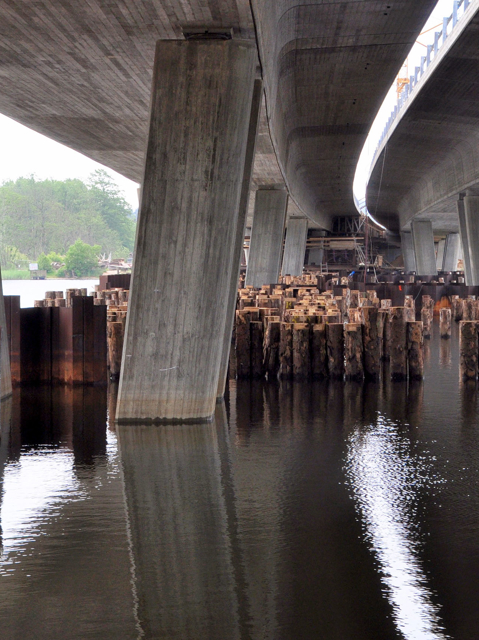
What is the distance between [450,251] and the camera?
87.1m

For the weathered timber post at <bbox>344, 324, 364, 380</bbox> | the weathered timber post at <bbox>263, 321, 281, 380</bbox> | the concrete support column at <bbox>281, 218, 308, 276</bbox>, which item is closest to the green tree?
the concrete support column at <bbox>281, 218, 308, 276</bbox>

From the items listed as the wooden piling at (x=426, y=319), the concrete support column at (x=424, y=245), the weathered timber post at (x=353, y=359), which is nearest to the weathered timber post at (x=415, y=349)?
the weathered timber post at (x=353, y=359)

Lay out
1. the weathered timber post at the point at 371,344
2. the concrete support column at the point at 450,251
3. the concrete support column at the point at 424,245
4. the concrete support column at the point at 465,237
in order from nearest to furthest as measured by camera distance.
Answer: the weathered timber post at the point at 371,344
the concrete support column at the point at 465,237
the concrete support column at the point at 424,245
the concrete support column at the point at 450,251

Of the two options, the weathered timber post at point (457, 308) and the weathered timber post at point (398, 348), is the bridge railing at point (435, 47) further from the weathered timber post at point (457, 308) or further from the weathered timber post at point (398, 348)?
the weathered timber post at point (398, 348)

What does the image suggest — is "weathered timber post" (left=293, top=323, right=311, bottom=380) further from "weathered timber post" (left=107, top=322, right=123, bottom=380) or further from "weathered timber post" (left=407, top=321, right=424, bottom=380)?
"weathered timber post" (left=107, top=322, right=123, bottom=380)

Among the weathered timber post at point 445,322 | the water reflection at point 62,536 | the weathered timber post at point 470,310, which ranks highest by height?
the weathered timber post at point 470,310

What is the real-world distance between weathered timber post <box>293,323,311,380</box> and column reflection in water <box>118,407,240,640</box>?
5721 mm

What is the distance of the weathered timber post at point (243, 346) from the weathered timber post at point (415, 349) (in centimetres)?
357

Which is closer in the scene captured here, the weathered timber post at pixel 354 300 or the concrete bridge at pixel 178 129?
the concrete bridge at pixel 178 129

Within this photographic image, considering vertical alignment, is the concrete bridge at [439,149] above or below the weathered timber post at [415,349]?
above

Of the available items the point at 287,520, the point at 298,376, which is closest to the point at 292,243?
the point at 298,376

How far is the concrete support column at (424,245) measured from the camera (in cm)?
6575

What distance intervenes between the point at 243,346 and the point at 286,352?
3.26 feet

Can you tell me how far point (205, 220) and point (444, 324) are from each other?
1714cm
